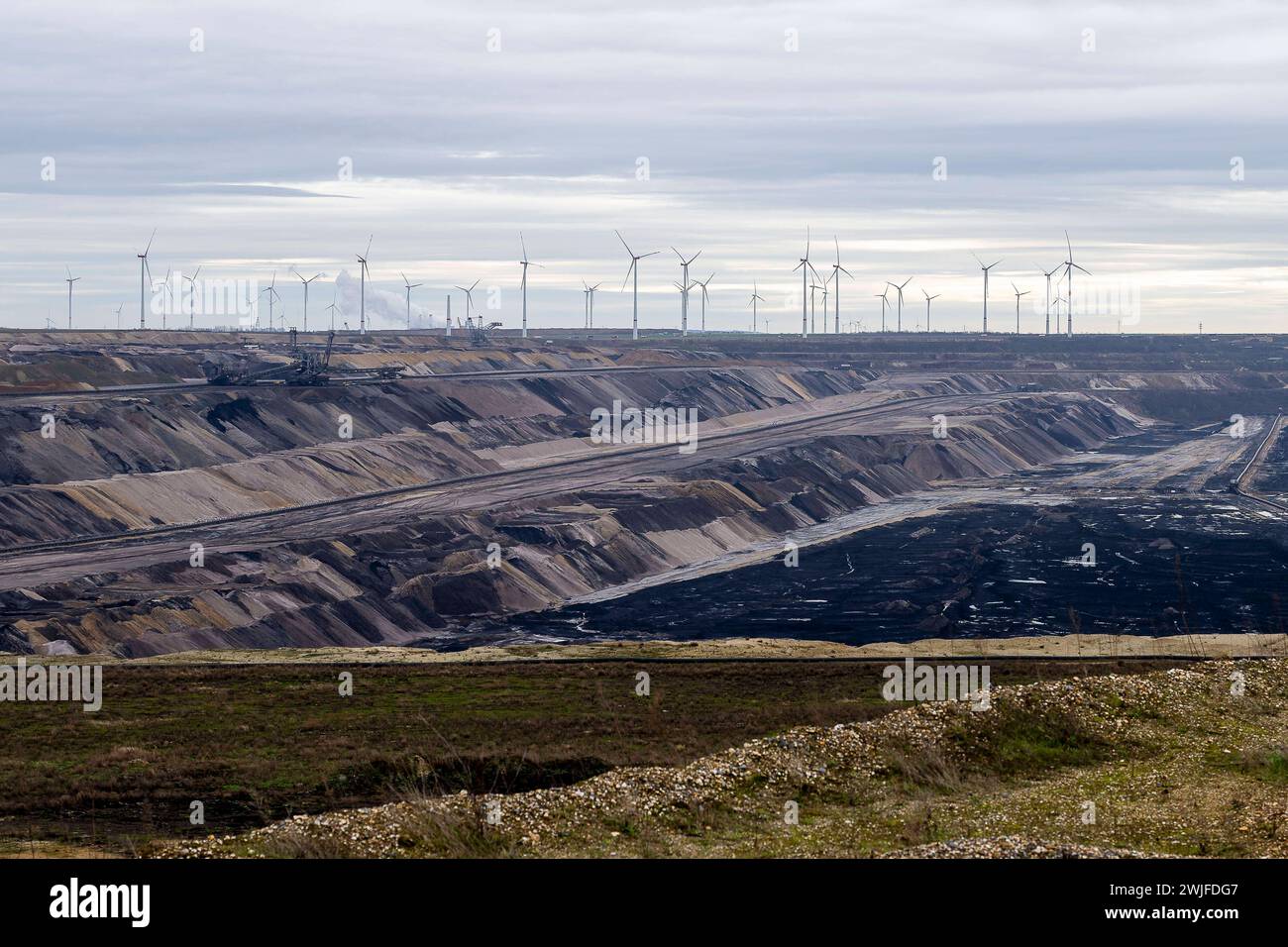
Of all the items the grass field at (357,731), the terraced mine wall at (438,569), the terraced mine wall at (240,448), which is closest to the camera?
the grass field at (357,731)

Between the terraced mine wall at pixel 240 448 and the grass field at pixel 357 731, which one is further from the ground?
the terraced mine wall at pixel 240 448

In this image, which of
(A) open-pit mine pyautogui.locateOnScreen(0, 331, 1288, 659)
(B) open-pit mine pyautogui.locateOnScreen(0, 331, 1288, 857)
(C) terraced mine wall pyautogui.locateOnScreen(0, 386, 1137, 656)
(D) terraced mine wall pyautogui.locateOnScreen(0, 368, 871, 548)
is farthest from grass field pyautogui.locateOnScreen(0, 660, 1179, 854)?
(D) terraced mine wall pyautogui.locateOnScreen(0, 368, 871, 548)

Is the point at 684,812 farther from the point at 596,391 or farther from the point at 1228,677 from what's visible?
the point at 596,391

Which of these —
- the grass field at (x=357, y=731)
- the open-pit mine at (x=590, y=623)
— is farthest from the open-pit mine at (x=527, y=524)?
the grass field at (x=357, y=731)

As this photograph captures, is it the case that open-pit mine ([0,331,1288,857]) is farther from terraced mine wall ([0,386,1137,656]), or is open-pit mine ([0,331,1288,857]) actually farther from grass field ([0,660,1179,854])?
terraced mine wall ([0,386,1137,656])

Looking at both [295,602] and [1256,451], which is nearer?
[295,602]

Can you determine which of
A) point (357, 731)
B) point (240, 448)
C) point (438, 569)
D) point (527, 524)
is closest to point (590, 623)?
point (438, 569)

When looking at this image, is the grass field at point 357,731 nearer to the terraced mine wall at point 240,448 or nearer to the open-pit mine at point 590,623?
the open-pit mine at point 590,623
